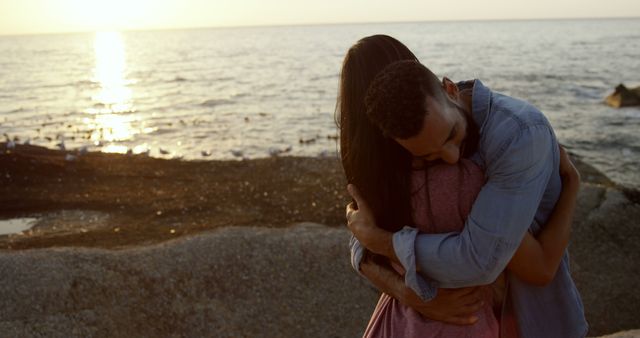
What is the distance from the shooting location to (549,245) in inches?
82.6

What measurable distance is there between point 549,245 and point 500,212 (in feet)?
1.23

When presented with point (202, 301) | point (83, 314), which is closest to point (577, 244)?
point (202, 301)

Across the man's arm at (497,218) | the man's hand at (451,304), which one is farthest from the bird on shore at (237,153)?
the man's arm at (497,218)

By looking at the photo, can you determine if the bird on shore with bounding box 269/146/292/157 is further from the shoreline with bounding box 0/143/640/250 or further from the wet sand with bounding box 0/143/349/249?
the shoreline with bounding box 0/143/640/250

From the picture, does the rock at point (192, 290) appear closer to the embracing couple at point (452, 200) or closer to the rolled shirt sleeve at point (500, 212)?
the embracing couple at point (452, 200)

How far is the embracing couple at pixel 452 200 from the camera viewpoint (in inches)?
71.9

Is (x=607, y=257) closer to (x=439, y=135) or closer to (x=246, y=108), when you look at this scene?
(x=439, y=135)

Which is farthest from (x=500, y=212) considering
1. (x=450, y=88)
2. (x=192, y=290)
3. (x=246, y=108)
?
(x=246, y=108)

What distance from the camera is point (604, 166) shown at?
13961mm

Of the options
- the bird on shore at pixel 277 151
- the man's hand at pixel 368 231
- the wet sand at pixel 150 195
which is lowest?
the bird on shore at pixel 277 151

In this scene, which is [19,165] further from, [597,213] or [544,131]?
[544,131]

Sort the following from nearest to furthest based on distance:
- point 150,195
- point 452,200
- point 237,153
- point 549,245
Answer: point 452,200, point 549,245, point 150,195, point 237,153

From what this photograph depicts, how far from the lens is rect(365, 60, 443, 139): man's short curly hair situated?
174 cm

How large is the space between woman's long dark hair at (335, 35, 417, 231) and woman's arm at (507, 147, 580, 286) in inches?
14.6
